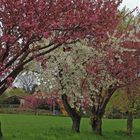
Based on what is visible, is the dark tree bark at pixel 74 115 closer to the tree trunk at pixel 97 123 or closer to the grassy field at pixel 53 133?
the grassy field at pixel 53 133

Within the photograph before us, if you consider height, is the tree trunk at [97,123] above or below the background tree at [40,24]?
below

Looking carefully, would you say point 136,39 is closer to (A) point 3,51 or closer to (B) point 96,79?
(B) point 96,79

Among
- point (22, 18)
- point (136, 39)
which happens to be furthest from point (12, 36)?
point (136, 39)

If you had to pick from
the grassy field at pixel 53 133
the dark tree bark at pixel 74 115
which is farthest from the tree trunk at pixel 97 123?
the dark tree bark at pixel 74 115

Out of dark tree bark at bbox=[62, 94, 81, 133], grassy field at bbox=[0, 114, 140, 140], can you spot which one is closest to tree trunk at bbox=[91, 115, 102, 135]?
grassy field at bbox=[0, 114, 140, 140]

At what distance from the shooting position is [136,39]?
25.1 m

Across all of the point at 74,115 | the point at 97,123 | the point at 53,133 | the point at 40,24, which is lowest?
the point at 53,133

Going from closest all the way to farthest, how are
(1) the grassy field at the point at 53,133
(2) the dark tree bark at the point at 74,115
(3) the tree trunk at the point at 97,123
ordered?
1. (1) the grassy field at the point at 53,133
2. (2) the dark tree bark at the point at 74,115
3. (3) the tree trunk at the point at 97,123

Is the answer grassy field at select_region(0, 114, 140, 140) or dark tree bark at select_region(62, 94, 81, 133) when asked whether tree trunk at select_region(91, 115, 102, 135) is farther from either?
dark tree bark at select_region(62, 94, 81, 133)

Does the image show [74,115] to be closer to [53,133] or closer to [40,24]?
[53,133]

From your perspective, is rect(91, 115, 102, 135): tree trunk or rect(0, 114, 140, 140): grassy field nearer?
rect(0, 114, 140, 140): grassy field

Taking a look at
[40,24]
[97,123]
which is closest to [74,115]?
[97,123]

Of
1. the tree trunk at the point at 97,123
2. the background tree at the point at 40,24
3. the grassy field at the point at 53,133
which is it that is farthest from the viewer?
the tree trunk at the point at 97,123

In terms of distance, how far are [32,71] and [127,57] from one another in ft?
19.9
